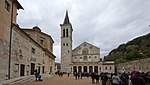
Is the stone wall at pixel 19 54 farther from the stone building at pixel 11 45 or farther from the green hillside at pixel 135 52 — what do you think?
the green hillside at pixel 135 52

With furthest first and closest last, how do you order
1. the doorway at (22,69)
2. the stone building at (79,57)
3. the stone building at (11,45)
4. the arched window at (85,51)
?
the arched window at (85,51)
the stone building at (79,57)
the doorway at (22,69)
the stone building at (11,45)

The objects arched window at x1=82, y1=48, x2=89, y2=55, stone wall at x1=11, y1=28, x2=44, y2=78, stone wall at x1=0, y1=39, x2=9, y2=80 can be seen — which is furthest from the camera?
arched window at x1=82, y1=48, x2=89, y2=55

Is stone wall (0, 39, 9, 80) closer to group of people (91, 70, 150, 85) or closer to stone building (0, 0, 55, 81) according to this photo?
stone building (0, 0, 55, 81)

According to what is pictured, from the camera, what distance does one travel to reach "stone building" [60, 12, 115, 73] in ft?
259

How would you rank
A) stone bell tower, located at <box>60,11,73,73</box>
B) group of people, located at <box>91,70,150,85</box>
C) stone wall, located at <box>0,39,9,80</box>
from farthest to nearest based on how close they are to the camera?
stone bell tower, located at <box>60,11,73,73</box> → stone wall, located at <box>0,39,9,80</box> → group of people, located at <box>91,70,150,85</box>

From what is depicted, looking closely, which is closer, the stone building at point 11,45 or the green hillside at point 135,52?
the stone building at point 11,45

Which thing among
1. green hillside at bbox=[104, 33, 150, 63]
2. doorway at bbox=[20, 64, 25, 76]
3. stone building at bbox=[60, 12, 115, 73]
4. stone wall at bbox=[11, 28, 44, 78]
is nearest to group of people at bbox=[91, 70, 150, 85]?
stone wall at bbox=[11, 28, 44, 78]

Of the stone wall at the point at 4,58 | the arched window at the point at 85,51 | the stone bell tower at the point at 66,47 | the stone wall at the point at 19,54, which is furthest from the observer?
the arched window at the point at 85,51

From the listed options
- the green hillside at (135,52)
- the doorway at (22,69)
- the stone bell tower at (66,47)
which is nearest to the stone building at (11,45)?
the doorway at (22,69)

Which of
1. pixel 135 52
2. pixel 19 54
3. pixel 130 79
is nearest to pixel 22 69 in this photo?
pixel 19 54

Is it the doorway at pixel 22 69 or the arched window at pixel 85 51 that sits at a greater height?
the arched window at pixel 85 51

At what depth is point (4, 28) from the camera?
16.8 m

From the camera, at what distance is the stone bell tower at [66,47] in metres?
79.1

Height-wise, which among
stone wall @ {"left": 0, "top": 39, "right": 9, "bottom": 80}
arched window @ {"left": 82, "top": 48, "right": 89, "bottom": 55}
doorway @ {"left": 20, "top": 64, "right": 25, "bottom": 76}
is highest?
arched window @ {"left": 82, "top": 48, "right": 89, "bottom": 55}
